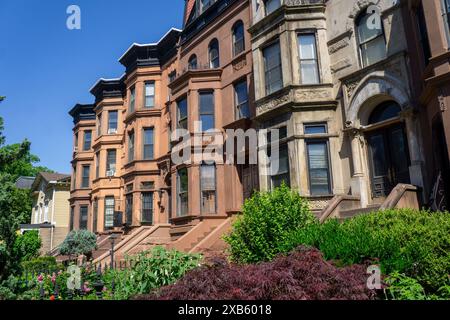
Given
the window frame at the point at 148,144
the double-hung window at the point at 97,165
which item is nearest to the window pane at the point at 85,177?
the double-hung window at the point at 97,165

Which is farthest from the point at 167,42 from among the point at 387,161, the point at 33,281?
the point at 33,281

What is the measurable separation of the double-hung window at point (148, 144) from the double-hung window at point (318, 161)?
43.2 ft

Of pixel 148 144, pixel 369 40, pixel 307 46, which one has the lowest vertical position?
pixel 148 144

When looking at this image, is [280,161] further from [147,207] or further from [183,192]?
[147,207]

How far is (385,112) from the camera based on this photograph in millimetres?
13336

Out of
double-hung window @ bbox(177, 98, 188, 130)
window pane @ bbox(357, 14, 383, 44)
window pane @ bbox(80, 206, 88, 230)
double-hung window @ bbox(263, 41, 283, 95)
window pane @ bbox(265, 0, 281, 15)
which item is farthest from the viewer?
window pane @ bbox(80, 206, 88, 230)

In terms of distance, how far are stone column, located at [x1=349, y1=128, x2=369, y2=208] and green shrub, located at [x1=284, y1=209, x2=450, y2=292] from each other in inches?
179

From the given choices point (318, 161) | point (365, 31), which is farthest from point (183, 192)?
point (365, 31)

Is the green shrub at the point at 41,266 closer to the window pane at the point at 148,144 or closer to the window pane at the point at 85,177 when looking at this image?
the window pane at the point at 85,177

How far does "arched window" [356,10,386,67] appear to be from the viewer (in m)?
13.4

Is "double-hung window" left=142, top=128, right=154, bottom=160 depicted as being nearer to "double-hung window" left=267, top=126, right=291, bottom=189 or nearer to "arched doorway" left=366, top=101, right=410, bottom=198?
"double-hung window" left=267, top=126, right=291, bottom=189

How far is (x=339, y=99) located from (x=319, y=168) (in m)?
2.60

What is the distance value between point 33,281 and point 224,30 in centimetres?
1523

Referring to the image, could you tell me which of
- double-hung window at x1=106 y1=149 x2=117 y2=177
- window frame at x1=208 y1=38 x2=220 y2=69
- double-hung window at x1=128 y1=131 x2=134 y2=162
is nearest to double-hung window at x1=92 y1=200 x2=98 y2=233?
double-hung window at x1=106 y1=149 x2=117 y2=177
